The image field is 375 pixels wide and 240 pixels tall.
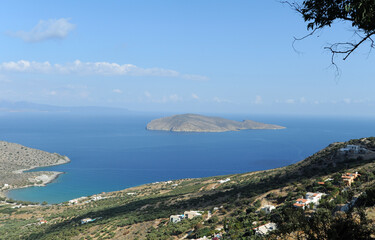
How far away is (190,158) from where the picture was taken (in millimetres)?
127125

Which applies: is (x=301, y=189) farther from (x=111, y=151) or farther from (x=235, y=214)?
(x=111, y=151)

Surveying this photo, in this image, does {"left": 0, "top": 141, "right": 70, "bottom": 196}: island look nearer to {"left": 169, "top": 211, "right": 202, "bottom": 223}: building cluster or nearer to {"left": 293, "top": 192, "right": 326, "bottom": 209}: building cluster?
{"left": 169, "top": 211, "right": 202, "bottom": 223}: building cluster

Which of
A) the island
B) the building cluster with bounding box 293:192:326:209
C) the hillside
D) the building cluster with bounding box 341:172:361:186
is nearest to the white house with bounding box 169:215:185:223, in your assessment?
the hillside

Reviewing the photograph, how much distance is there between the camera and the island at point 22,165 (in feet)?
264

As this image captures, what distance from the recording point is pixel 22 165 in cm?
10225

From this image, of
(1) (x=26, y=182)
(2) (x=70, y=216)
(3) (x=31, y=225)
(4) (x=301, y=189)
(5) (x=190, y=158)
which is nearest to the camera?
(4) (x=301, y=189)

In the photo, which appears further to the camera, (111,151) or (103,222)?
(111,151)

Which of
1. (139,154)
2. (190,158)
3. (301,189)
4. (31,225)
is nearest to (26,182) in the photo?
(31,225)

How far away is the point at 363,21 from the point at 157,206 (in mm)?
33118

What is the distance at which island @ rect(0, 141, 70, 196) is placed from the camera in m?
80.6

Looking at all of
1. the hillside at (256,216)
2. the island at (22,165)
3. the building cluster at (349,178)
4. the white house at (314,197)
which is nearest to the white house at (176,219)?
the hillside at (256,216)

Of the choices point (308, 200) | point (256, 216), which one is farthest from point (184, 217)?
point (308, 200)

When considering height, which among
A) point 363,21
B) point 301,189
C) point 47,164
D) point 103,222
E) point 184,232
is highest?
point 363,21

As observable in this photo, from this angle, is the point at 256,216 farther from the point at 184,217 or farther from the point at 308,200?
the point at 184,217
